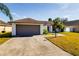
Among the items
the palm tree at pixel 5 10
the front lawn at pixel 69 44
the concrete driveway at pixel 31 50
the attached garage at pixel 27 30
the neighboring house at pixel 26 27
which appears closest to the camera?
the concrete driveway at pixel 31 50

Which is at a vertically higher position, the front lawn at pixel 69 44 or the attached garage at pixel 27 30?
the attached garage at pixel 27 30

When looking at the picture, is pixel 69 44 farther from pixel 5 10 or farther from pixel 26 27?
pixel 26 27

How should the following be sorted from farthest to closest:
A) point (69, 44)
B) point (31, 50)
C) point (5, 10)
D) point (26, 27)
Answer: point (26, 27), point (69, 44), point (5, 10), point (31, 50)

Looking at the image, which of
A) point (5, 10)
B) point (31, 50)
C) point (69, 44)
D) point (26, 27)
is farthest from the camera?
point (26, 27)

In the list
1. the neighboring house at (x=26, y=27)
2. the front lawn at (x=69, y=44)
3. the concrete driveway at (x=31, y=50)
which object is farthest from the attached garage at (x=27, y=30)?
the concrete driveway at (x=31, y=50)

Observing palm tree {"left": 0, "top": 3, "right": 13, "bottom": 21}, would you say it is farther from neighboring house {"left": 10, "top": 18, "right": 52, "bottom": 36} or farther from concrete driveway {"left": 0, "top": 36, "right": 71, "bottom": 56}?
neighboring house {"left": 10, "top": 18, "right": 52, "bottom": 36}

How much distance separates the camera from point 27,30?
2389 cm

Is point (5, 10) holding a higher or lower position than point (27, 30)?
higher

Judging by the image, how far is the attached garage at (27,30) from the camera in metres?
23.3

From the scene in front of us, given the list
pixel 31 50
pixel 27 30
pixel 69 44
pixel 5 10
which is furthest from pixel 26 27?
pixel 31 50

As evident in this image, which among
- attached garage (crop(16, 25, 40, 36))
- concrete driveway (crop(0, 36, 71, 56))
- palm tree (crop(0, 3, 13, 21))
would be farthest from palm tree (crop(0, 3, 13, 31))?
attached garage (crop(16, 25, 40, 36))

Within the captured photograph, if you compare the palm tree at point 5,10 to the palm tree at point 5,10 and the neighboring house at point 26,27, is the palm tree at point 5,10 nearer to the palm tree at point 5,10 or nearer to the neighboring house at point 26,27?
the palm tree at point 5,10

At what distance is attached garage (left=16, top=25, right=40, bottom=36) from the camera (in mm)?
23327

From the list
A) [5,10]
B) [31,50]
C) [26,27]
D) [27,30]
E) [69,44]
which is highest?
[5,10]
